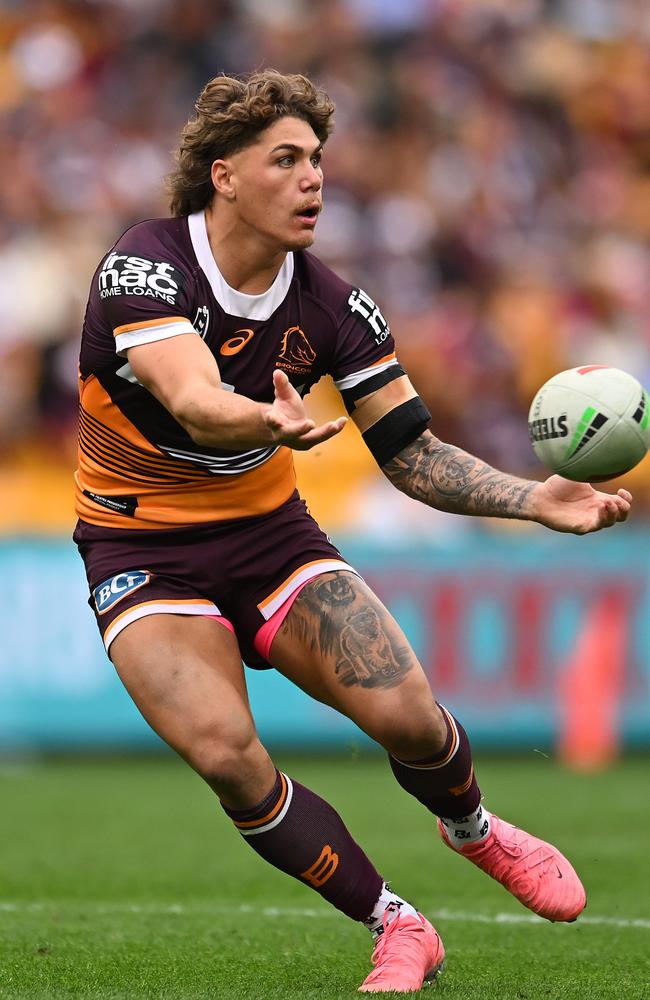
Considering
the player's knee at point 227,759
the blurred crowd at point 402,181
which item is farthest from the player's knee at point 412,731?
the blurred crowd at point 402,181

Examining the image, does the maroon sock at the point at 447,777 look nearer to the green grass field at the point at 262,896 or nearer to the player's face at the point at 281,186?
the green grass field at the point at 262,896

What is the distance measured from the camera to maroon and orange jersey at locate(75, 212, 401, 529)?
4.76m

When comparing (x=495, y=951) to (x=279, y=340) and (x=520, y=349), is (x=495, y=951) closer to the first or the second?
(x=279, y=340)

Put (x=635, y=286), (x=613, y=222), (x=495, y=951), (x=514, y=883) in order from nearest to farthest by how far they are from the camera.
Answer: (x=514, y=883)
(x=495, y=951)
(x=635, y=286)
(x=613, y=222)

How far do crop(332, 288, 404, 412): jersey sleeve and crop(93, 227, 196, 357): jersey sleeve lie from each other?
598 millimetres

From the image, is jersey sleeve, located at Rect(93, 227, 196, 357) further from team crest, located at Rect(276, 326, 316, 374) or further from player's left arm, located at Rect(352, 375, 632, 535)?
player's left arm, located at Rect(352, 375, 632, 535)

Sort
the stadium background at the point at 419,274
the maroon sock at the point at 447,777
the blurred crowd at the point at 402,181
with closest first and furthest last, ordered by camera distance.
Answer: the maroon sock at the point at 447,777, the stadium background at the point at 419,274, the blurred crowd at the point at 402,181

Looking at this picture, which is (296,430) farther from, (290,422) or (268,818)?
(268,818)

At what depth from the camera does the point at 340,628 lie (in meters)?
4.75

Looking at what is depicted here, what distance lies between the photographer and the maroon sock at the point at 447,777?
16.1 ft

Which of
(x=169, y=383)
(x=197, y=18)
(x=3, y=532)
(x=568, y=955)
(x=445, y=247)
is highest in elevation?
(x=197, y=18)

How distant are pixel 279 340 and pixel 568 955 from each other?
Answer: 7.58 ft

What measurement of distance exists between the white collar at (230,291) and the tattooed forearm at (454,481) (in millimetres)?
676

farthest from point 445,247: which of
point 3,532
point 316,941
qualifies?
point 316,941
